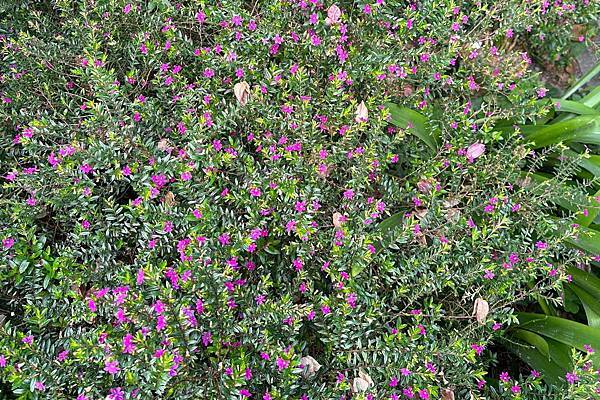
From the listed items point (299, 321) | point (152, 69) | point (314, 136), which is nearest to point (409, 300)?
point (299, 321)

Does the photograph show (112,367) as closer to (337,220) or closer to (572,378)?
(337,220)

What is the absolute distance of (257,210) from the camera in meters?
1.98

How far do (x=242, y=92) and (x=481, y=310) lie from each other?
1.33 meters

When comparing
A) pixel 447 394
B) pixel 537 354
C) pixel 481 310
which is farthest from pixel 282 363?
pixel 537 354

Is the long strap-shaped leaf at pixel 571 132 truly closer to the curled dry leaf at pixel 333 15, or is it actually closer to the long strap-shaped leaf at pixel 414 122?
the long strap-shaped leaf at pixel 414 122

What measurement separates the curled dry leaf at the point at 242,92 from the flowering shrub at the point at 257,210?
0.05ft

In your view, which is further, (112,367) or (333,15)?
(333,15)

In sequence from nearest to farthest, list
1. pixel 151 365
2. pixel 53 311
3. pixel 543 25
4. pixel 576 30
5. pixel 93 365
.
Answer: pixel 151 365 < pixel 93 365 < pixel 53 311 < pixel 543 25 < pixel 576 30

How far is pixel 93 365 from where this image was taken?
1.76m

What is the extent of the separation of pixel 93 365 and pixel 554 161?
2448 mm

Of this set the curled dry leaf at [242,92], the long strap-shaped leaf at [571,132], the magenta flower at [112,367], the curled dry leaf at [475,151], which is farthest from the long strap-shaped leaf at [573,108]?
the magenta flower at [112,367]

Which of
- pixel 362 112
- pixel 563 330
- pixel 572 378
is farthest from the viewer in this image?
pixel 362 112

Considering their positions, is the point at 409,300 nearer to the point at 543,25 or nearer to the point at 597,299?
the point at 597,299

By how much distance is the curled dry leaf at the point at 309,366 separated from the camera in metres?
1.81
